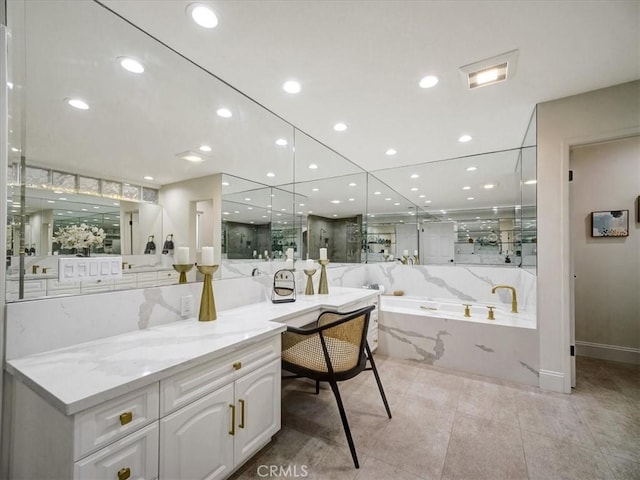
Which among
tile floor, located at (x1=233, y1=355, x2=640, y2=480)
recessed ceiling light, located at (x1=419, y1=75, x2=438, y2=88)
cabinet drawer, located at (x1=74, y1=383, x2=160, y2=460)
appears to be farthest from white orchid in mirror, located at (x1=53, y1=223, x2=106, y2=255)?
recessed ceiling light, located at (x1=419, y1=75, x2=438, y2=88)

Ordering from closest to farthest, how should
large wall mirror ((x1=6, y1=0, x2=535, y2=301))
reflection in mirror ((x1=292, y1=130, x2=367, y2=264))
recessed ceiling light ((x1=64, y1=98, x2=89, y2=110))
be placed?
large wall mirror ((x1=6, y1=0, x2=535, y2=301))
recessed ceiling light ((x1=64, y1=98, x2=89, y2=110))
reflection in mirror ((x1=292, y1=130, x2=367, y2=264))

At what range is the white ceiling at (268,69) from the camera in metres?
1.41

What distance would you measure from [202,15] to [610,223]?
425 centimetres

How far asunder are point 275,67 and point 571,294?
3026 millimetres

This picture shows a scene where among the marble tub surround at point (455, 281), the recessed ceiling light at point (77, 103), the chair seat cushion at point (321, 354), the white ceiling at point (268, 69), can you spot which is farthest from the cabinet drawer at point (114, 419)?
the marble tub surround at point (455, 281)

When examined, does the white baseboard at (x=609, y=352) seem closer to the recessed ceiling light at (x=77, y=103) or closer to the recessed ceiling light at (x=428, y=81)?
the recessed ceiling light at (x=428, y=81)

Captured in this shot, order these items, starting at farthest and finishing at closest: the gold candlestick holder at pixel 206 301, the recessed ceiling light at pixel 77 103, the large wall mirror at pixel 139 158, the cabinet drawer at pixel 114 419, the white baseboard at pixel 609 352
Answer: the white baseboard at pixel 609 352 < the gold candlestick holder at pixel 206 301 < the recessed ceiling light at pixel 77 103 < the large wall mirror at pixel 139 158 < the cabinet drawer at pixel 114 419

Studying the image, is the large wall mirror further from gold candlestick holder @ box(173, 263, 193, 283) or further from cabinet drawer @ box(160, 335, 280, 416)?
cabinet drawer @ box(160, 335, 280, 416)

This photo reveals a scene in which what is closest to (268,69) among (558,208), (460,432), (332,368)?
(332,368)

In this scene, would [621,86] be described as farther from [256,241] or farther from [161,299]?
[161,299]

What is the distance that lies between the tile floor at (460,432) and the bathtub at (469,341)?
0.16 meters

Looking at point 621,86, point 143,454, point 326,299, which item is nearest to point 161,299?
point 143,454

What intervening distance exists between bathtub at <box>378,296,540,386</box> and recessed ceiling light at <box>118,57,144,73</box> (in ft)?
10.2

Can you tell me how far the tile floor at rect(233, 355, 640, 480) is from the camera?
1.56m
